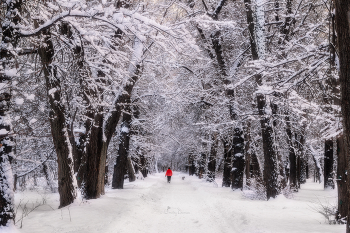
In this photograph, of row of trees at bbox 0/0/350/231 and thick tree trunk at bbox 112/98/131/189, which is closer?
row of trees at bbox 0/0/350/231

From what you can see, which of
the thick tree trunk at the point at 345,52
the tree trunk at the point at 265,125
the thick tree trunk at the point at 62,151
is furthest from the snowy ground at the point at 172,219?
the thick tree trunk at the point at 345,52

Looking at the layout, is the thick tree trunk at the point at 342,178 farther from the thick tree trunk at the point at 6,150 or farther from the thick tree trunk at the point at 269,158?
the thick tree trunk at the point at 6,150

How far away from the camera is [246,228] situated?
20.7 ft

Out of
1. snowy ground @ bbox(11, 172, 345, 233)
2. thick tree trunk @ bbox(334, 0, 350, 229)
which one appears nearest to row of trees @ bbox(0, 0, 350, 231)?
thick tree trunk @ bbox(334, 0, 350, 229)

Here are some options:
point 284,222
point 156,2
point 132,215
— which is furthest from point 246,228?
point 156,2

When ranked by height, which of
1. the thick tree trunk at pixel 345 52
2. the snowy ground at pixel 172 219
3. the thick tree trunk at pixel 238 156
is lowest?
the snowy ground at pixel 172 219

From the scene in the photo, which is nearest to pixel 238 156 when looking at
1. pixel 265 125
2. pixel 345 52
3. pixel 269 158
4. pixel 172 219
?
pixel 269 158

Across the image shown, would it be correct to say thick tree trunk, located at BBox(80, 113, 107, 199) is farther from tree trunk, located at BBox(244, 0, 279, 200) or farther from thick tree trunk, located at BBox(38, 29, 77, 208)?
tree trunk, located at BBox(244, 0, 279, 200)

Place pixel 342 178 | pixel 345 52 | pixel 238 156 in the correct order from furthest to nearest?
pixel 238 156
pixel 342 178
pixel 345 52

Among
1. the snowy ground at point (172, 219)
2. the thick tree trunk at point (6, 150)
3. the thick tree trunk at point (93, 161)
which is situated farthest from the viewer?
the thick tree trunk at point (93, 161)

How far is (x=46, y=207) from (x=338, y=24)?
8.94 meters

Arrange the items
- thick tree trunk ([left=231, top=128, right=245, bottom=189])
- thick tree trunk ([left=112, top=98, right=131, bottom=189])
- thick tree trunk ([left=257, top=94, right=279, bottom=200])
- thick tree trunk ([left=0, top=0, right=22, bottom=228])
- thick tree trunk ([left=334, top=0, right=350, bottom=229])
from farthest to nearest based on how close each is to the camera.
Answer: thick tree trunk ([left=112, top=98, right=131, bottom=189]) < thick tree trunk ([left=231, top=128, right=245, bottom=189]) < thick tree trunk ([left=257, top=94, right=279, bottom=200]) < thick tree trunk ([left=0, top=0, right=22, bottom=228]) < thick tree trunk ([left=334, top=0, right=350, bottom=229])

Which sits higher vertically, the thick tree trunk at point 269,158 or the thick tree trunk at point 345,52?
the thick tree trunk at point 345,52

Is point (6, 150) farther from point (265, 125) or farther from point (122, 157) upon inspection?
point (122, 157)
